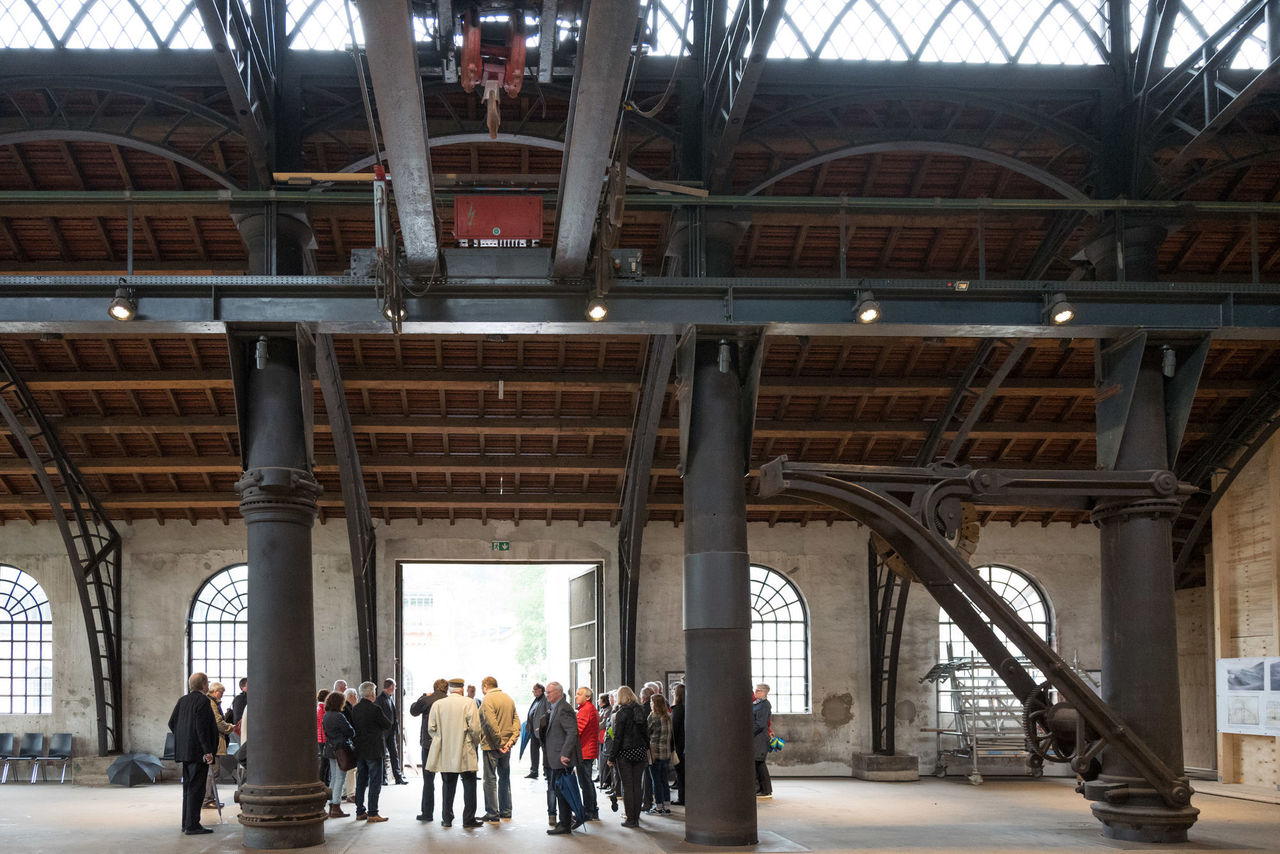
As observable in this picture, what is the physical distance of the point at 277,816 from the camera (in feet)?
40.4

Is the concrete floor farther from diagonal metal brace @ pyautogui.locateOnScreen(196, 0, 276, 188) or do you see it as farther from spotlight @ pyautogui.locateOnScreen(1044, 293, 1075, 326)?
diagonal metal brace @ pyautogui.locateOnScreen(196, 0, 276, 188)

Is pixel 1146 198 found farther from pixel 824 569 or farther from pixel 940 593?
pixel 824 569

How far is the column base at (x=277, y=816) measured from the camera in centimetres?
1228

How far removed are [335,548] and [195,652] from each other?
3.23m

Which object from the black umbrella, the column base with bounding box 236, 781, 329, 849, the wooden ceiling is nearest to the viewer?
the column base with bounding box 236, 781, 329, 849

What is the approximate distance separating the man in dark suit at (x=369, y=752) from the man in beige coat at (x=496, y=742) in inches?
52.6

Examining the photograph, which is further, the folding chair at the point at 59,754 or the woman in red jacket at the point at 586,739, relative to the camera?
the folding chair at the point at 59,754

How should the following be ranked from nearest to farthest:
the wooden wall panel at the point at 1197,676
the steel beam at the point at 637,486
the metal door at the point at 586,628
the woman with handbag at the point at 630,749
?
the woman with handbag at the point at 630,749
the steel beam at the point at 637,486
the metal door at the point at 586,628
the wooden wall panel at the point at 1197,676

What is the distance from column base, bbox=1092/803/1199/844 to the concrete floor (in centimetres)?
16

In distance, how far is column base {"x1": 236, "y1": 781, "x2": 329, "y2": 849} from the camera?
40.3 feet

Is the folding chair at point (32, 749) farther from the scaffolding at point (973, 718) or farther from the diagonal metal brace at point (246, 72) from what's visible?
the scaffolding at point (973, 718)

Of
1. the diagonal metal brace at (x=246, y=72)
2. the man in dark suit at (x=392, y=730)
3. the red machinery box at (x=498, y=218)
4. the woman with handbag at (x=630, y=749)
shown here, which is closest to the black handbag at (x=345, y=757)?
the man in dark suit at (x=392, y=730)

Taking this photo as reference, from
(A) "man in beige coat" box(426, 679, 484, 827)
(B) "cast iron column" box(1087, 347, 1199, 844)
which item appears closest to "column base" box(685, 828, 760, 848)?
(A) "man in beige coat" box(426, 679, 484, 827)

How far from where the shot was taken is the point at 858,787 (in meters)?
20.1
